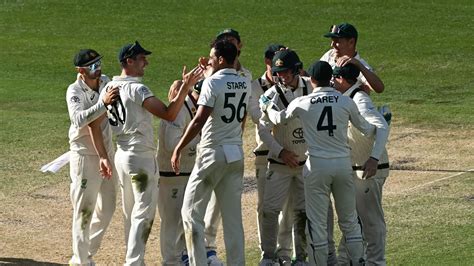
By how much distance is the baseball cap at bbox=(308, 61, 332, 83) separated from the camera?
437 inches

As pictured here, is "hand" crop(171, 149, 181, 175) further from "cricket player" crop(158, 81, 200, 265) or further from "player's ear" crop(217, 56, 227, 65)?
"player's ear" crop(217, 56, 227, 65)

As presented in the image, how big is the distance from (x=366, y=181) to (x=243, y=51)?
13.6 metres

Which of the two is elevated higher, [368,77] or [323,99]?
[368,77]

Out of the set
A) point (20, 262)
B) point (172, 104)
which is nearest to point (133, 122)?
point (172, 104)

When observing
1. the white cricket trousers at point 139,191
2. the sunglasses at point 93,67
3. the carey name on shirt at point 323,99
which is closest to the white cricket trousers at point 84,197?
the white cricket trousers at point 139,191

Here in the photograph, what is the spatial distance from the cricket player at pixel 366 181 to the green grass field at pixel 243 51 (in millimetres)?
1490

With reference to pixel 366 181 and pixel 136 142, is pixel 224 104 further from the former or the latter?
pixel 366 181

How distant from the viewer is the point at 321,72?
11117mm

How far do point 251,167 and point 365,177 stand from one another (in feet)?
18.6

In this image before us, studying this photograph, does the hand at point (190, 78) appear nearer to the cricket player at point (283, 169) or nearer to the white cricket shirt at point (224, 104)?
the white cricket shirt at point (224, 104)

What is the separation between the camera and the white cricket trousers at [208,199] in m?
11.3

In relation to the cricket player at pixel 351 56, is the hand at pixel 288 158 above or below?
below

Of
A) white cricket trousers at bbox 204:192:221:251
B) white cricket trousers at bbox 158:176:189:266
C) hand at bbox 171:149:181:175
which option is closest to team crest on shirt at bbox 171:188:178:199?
white cricket trousers at bbox 158:176:189:266

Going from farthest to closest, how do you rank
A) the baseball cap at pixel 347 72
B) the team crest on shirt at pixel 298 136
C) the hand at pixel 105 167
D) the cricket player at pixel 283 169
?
the team crest on shirt at pixel 298 136 < the cricket player at pixel 283 169 < the hand at pixel 105 167 < the baseball cap at pixel 347 72
